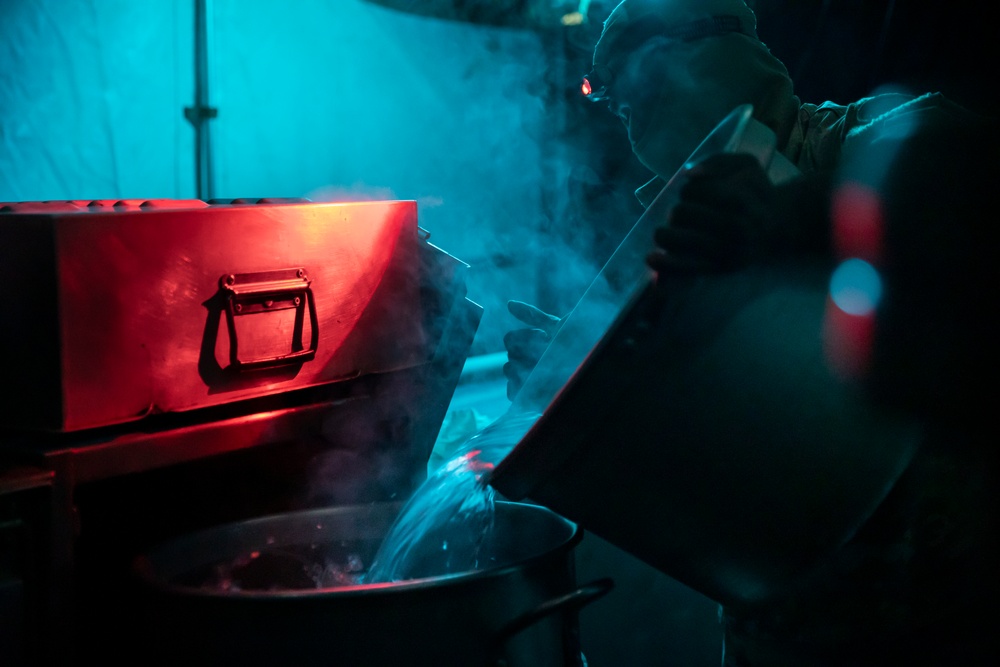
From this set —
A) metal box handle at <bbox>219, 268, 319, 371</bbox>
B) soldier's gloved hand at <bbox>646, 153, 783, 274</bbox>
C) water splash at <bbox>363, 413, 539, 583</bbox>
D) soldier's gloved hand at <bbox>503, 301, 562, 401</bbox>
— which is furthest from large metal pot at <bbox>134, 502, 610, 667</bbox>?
soldier's gloved hand at <bbox>503, 301, 562, 401</bbox>

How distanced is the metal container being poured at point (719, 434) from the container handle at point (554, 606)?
0.19ft

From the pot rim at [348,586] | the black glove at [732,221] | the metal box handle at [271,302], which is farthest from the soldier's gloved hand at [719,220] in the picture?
the metal box handle at [271,302]

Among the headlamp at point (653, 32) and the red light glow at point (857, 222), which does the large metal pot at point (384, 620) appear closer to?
the red light glow at point (857, 222)

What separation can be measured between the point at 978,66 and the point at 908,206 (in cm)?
223

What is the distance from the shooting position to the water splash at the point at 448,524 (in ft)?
3.66

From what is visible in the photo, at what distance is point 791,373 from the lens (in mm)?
823

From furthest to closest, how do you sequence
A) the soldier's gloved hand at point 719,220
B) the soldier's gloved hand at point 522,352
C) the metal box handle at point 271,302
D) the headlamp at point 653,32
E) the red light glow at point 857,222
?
the soldier's gloved hand at point 522,352, the headlamp at point 653,32, the metal box handle at point 271,302, the red light glow at point 857,222, the soldier's gloved hand at point 719,220

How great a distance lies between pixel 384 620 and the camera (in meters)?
0.84

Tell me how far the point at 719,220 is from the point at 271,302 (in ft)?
2.05

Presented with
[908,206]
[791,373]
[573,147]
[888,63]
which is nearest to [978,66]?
[888,63]

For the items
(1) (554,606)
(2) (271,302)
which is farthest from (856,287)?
(2) (271,302)

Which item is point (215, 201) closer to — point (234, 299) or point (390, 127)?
point (234, 299)

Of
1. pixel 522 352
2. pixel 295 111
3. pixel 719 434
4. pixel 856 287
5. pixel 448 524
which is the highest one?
pixel 295 111

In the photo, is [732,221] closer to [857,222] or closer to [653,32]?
[857,222]
